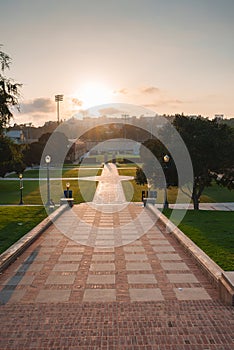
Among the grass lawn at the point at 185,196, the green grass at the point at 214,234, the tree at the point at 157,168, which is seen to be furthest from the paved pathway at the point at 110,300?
the grass lawn at the point at 185,196

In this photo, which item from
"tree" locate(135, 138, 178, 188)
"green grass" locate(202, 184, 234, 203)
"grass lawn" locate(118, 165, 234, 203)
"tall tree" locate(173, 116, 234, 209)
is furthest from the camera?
"green grass" locate(202, 184, 234, 203)

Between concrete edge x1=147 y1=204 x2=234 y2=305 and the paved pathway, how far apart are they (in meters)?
0.16

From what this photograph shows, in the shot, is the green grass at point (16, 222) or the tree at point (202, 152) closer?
the green grass at point (16, 222)

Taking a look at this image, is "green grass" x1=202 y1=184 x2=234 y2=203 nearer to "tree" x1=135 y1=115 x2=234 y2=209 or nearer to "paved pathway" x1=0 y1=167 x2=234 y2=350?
"tree" x1=135 y1=115 x2=234 y2=209

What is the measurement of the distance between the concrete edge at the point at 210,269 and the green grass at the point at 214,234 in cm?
26

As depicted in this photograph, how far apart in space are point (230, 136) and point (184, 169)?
3393 mm

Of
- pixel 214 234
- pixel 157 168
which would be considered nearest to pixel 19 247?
pixel 214 234

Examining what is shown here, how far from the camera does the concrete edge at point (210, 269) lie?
19.7ft

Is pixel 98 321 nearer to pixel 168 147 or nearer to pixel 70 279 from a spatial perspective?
pixel 70 279

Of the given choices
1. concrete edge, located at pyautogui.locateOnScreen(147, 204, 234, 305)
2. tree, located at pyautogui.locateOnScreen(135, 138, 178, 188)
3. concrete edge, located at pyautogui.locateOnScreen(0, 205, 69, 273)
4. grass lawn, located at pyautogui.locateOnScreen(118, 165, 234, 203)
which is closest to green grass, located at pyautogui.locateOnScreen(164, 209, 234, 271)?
concrete edge, located at pyautogui.locateOnScreen(147, 204, 234, 305)

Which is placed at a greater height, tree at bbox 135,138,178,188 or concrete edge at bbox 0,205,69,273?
tree at bbox 135,138,178,188

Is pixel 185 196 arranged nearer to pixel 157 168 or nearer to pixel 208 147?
pixel 157 168

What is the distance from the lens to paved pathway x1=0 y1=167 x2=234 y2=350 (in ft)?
16.3

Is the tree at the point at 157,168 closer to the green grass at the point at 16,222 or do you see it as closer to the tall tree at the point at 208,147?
the tall tree at the point at 208,147
